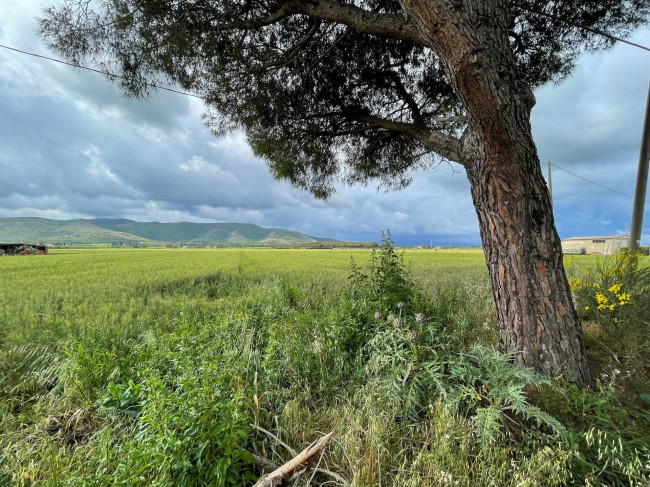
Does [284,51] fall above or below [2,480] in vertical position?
above

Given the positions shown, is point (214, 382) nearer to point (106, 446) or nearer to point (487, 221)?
point (106, 446)

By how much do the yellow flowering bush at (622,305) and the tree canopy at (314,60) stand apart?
231 cm

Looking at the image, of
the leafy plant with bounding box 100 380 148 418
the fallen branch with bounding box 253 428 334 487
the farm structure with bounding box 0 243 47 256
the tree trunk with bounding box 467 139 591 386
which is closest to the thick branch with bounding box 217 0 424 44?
the tree trunk with bounding box 467 139 591 386

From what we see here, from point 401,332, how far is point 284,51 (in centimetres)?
376

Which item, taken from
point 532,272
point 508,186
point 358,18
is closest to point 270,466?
point 532,272

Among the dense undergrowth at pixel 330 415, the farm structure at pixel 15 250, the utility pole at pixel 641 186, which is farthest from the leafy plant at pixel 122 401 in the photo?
the farm structure at pixel 15 250

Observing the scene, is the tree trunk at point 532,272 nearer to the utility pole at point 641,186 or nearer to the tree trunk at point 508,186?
the tree trunk at point 508,186

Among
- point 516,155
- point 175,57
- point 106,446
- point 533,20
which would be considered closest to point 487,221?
point 516,155

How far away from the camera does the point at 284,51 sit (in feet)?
11.4

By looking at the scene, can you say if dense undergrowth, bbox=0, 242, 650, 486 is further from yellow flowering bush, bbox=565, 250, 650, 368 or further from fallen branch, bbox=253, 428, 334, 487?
yellow flowering bush, bbox=565, 250, 650, 368

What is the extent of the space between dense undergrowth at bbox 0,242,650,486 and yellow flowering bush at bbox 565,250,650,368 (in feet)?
0.83

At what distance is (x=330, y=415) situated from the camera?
1778 millimetres

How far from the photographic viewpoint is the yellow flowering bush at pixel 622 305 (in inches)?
95.5

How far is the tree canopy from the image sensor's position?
111 inches
